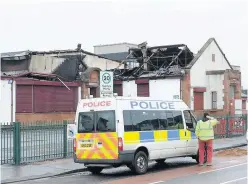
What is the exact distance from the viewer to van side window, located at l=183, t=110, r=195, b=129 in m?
16.7

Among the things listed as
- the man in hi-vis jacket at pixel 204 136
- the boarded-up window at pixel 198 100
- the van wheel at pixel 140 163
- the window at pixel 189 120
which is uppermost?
the boarded-up window at pixel 198 100

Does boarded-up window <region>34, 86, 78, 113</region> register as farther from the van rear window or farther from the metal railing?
the van rear window

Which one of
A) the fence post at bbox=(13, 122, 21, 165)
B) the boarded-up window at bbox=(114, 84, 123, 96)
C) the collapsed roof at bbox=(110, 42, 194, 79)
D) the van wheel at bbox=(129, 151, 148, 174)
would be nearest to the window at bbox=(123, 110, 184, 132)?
the van wheel at bbox=(129, 151, 148, 174)

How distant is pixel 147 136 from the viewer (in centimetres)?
1484

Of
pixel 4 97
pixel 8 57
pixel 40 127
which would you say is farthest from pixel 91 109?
pixel 8 57

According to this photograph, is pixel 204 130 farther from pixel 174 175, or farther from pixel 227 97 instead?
pixel 227 97

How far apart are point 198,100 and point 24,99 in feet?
43.1

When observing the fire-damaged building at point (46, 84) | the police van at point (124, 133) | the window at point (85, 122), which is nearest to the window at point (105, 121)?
the police van at point (124, 133)

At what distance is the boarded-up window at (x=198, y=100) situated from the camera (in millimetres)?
36406

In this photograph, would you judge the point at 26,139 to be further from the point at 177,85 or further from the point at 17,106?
the point at 177,85

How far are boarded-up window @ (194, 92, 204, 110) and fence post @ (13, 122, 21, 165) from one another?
21.9 metres

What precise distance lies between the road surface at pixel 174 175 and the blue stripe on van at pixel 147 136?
1.03 m

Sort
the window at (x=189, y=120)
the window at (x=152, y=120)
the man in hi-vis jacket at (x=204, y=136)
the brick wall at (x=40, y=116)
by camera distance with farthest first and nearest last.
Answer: the brick wall at (x=40, y=116), the window at (x=189, y=120), the man in hi-vis jacket at (x=204, y=136), the window at (x=152, y=120)

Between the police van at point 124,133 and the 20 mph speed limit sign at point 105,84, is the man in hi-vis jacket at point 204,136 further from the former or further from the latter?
the 20 mph speed limit sign at point 105,84
